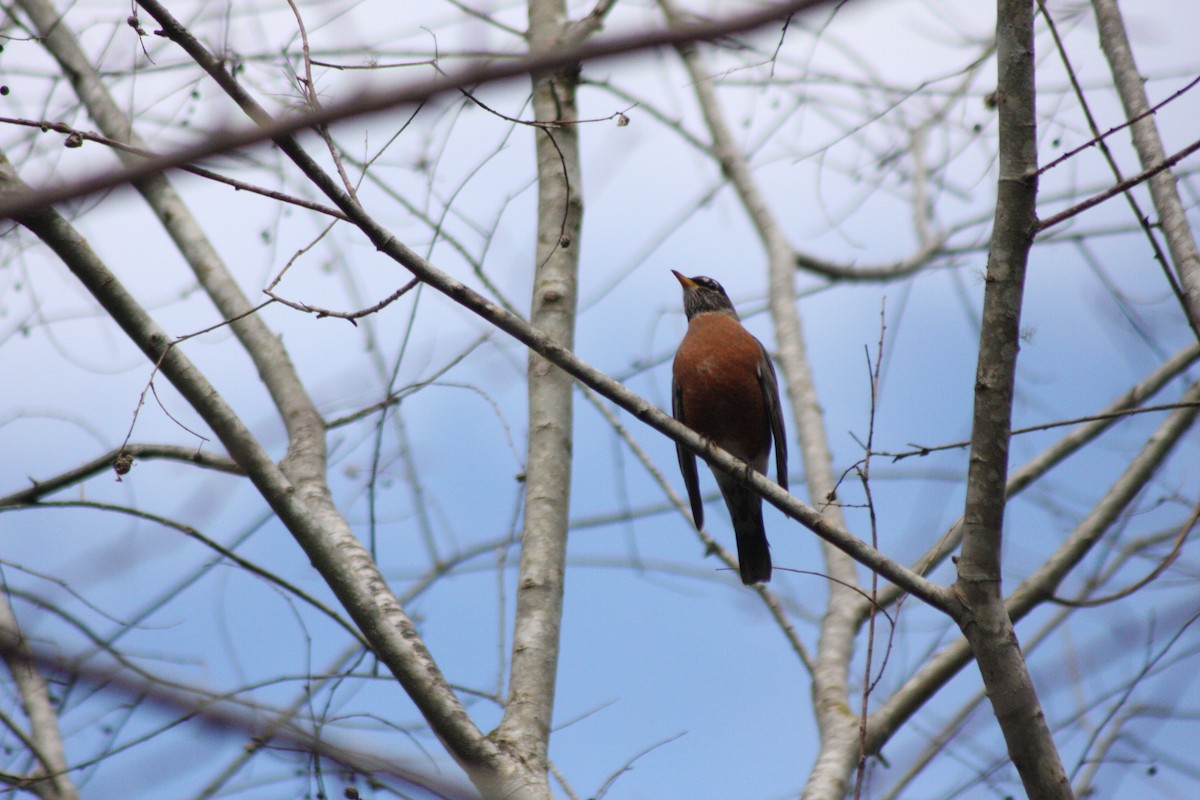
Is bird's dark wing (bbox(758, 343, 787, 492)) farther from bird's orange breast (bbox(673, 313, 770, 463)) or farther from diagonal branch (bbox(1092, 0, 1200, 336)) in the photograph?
diagonal branch (bbox(1092, 0, 1200, 336))

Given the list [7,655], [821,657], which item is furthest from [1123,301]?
[7,655]

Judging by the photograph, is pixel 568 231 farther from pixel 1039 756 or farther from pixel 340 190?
pixel 1039 756

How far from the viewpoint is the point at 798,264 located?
7262mm

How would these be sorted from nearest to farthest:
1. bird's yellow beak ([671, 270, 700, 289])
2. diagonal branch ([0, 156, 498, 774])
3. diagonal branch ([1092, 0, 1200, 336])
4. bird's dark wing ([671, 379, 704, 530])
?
diagonal branch ([0, 156, 498, 774]) < diagonal branch ([1092, 0, 1200, 336]) < bird's dark wing ([671, 379, 704, 530]) < bird's yellow beak ([671, 270, 700, 289])

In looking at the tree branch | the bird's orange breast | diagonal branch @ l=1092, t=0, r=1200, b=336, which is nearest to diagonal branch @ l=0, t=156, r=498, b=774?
the tree branch

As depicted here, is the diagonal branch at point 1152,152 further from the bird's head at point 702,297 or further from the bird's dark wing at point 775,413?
the bird's head at point 702,297

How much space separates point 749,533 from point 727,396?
0.80 meters

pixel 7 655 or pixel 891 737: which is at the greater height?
pixel 891 737

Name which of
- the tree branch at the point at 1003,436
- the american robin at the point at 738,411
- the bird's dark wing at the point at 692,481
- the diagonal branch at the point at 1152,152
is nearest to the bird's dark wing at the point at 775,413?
the american robin at the point at 738,411

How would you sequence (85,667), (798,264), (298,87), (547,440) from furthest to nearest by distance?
(798,264) → (547,440) → (298,87) → (85,667)

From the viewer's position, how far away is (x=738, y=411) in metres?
6.41

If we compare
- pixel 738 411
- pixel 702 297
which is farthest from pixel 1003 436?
pixel 702 297

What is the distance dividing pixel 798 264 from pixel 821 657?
3.04 m

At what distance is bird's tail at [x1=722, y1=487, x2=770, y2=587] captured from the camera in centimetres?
619
